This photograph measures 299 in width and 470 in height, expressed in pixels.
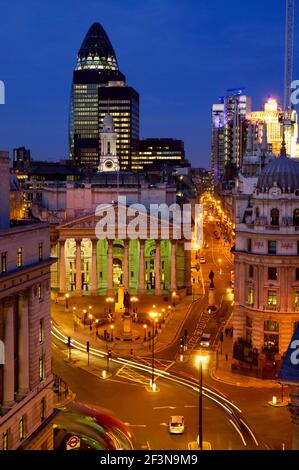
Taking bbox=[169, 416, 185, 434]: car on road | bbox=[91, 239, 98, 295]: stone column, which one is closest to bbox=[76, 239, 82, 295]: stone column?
bbox=[91, 239, 98, 295]: stone column

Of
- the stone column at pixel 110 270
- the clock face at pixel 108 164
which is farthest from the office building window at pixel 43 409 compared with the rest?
the clock face at pixel 108 164

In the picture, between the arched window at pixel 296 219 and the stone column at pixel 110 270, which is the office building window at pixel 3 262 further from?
the stone column at pixel 110 270

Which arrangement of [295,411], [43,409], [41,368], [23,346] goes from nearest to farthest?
[295,411]
[23,346]
[43,409]
[41,368]

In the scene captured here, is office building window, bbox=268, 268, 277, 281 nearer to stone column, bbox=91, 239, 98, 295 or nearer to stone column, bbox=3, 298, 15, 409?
stone column, bbox=3, 298, 15, 409

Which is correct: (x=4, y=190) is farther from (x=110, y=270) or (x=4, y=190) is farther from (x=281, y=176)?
(x=110, y=270)

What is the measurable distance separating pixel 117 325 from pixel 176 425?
145 feet

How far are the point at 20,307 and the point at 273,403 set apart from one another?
2703cm

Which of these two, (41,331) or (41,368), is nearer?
(41,331)

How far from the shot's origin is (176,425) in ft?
190

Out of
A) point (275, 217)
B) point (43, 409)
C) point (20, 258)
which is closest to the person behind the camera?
point (20, 258)

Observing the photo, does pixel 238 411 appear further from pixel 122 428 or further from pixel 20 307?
pixel 20 307

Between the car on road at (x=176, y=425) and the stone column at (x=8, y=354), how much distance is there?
593 inches

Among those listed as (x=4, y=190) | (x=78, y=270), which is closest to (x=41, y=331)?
(x=4, y=190)

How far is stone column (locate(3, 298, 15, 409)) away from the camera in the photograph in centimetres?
4703
